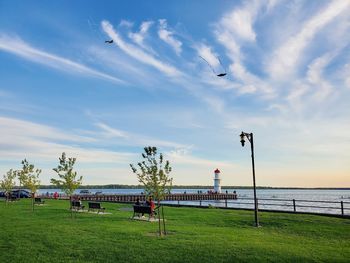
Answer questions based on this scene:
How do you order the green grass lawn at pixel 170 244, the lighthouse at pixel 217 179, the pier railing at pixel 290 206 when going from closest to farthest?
the green grass lawn at pixel 170 244 < the pier railing at pixel 290 206 < the lighthouse at pixel 217 179

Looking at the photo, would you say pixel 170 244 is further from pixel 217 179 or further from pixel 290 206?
pixel 217 179

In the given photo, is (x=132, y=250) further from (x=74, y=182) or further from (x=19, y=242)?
(x=74, y=182)

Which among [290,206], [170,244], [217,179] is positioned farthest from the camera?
[217,179]

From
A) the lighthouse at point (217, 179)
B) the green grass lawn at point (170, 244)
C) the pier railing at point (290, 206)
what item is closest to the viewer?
the green grass lawn at point (170, 244)

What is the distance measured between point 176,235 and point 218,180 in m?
63.5

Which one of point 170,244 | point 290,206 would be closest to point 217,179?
point 290,206

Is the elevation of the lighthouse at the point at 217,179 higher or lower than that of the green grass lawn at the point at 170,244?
higher

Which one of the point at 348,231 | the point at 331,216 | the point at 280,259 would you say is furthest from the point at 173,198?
the point at 280,259

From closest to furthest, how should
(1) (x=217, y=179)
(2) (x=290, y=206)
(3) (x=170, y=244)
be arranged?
(3) (x=170, y=244) → (2) (x=290, y=206) → (1) (x=217, y=179)

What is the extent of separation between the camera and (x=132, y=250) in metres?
11.7

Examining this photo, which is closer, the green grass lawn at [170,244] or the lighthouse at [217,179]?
the green grass lawn at [170,244]

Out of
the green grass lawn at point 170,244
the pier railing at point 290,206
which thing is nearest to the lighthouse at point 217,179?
the pier railing at point 290,206

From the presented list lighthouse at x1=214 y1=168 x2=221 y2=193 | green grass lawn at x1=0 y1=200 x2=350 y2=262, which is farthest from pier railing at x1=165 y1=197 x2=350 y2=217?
green grass lawn at x1=0 y1=200 x2=350 y2=262

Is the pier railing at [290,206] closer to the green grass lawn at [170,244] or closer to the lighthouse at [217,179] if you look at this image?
the lighthouse at [217,179]
